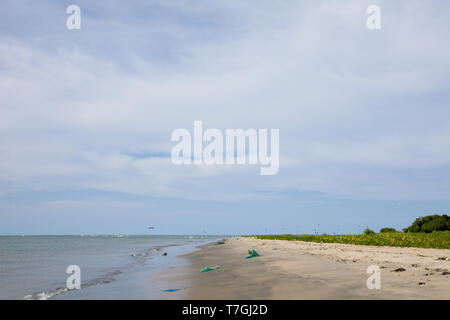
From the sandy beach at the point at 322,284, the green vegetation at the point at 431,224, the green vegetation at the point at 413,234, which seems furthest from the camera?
the green vegetation at the point at 431,224

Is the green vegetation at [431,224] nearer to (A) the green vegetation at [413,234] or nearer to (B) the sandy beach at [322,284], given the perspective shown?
(A) the green vegetation at [413,234]

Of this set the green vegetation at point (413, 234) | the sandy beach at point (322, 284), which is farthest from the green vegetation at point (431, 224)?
the sandy beach at point (322, 284)

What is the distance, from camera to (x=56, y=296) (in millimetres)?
14312

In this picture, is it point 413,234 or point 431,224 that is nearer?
point 413,234

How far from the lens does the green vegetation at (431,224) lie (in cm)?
4403

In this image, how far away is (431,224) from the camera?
148 feet

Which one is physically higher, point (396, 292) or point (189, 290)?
point (396, 292)

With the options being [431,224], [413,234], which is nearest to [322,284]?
[413,234]

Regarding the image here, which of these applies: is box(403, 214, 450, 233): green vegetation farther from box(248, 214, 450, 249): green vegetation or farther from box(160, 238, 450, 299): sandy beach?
box(160, 238, 450, 299): sandy beach

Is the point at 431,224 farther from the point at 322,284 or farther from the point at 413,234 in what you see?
the point at 322,284
